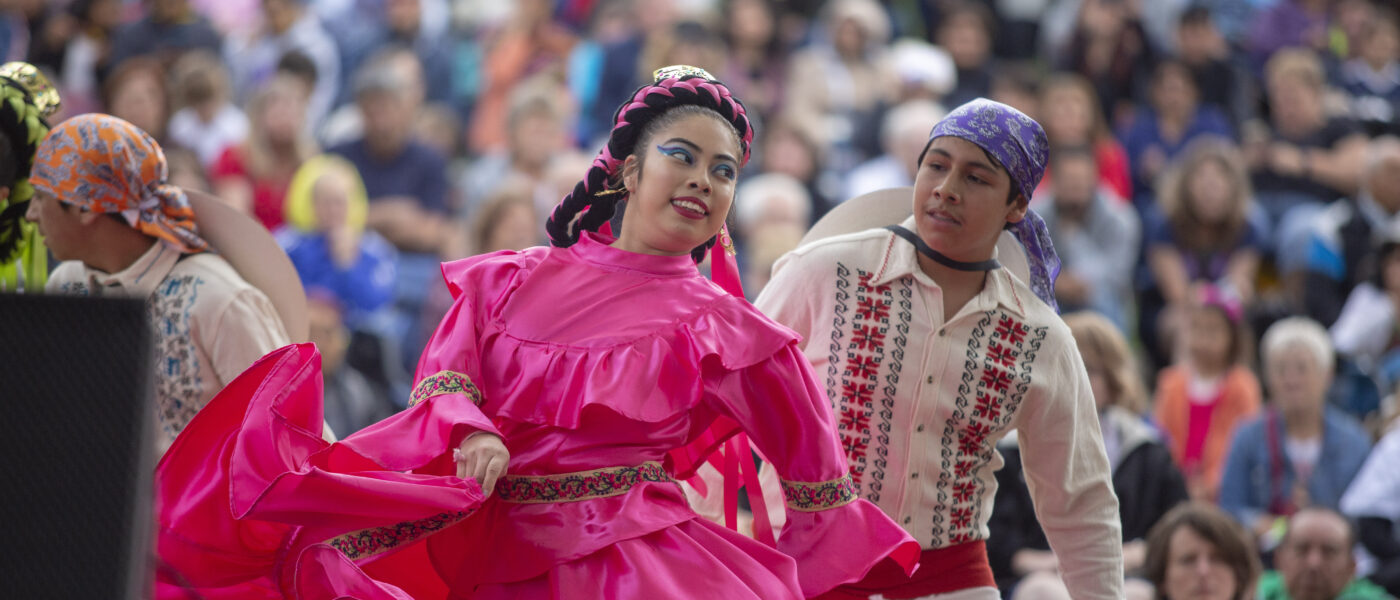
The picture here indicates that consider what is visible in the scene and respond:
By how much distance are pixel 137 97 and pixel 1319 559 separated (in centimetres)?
641

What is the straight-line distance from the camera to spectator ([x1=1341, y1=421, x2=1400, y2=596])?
615 centimetres

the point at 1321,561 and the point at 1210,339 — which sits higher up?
the point at 1210,339

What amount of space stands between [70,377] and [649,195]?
1.53 m

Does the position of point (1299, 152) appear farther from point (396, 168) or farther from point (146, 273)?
point (146, 273)

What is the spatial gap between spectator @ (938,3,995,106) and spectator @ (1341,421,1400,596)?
4.42 m

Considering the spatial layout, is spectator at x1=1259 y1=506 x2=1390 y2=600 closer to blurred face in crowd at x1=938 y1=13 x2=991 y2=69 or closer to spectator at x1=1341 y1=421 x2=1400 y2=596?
spectator at x1=1341 y1=421 x2=1400 y2=596

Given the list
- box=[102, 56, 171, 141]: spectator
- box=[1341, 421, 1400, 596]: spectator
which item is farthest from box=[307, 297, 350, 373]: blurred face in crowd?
box=[1341, 421, 1400, 596]: spectator

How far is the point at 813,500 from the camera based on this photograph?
10.7 ft

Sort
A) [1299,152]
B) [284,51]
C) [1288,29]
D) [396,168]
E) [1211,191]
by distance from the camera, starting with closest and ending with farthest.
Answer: [1211,191] → [396,168] → [1299,152] → [284,51] → [1288,29]

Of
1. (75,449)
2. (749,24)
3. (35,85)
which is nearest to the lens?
(75,449)

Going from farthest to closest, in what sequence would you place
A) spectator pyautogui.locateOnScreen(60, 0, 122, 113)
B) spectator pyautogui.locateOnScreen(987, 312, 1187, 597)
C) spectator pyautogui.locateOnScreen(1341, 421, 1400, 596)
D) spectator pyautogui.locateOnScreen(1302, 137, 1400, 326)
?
1. spectator pyautogui.locateOnScreen(60, 0, 122, 113)
2. spectator pyautogui.locateOnScreen(1302, 137, 1400, 326)
3. spectator pyautogui.locateOnScreen(1341, 421, 1400, 596)
4. spectator pyautogui.locateOnScreen(987, 312, 1187, 597)

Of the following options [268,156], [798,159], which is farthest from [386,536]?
[798,159]

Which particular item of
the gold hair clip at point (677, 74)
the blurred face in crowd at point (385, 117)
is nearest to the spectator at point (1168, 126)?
the blurred face in crowd at point (385, 117)

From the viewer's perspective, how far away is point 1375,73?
10.9m
